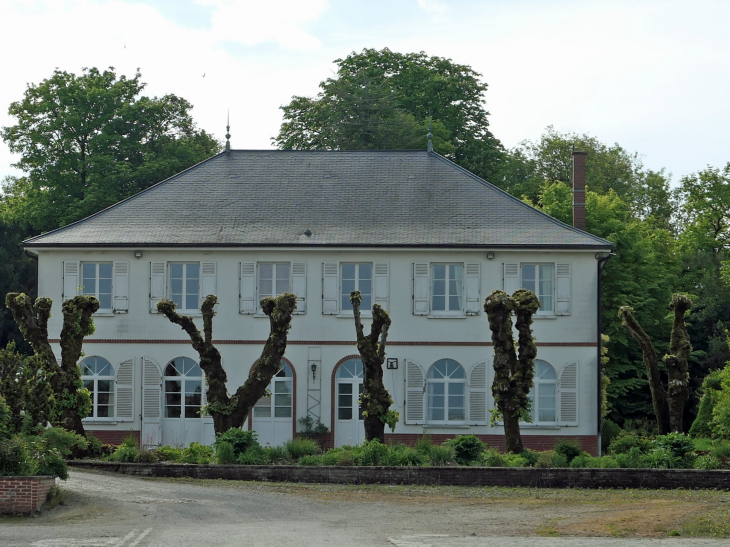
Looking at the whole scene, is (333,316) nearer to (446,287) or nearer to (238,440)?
(446,287)

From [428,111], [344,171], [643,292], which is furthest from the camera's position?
[428,111]

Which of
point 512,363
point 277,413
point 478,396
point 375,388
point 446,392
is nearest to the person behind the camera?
point 512,363

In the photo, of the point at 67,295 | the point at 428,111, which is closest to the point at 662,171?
the point at 428,111

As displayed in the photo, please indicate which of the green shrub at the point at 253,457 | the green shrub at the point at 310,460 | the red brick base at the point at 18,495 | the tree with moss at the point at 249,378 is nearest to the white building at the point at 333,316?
the tree with moss at the point at 249,378

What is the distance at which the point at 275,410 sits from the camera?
28.2 metres

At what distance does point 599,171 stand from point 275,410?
28.8 metres

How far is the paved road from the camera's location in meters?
13.5

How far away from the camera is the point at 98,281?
94.0 ft

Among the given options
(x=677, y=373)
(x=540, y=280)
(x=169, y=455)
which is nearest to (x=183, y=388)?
(x=169, y=455)

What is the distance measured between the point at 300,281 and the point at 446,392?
15.2 feet

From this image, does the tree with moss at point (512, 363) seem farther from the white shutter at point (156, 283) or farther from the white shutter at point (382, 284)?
the white shutter at point (156, 283)

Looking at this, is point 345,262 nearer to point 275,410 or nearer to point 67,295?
point 275,410

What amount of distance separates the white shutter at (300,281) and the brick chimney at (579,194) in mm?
7851

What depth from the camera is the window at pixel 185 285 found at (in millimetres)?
28531
